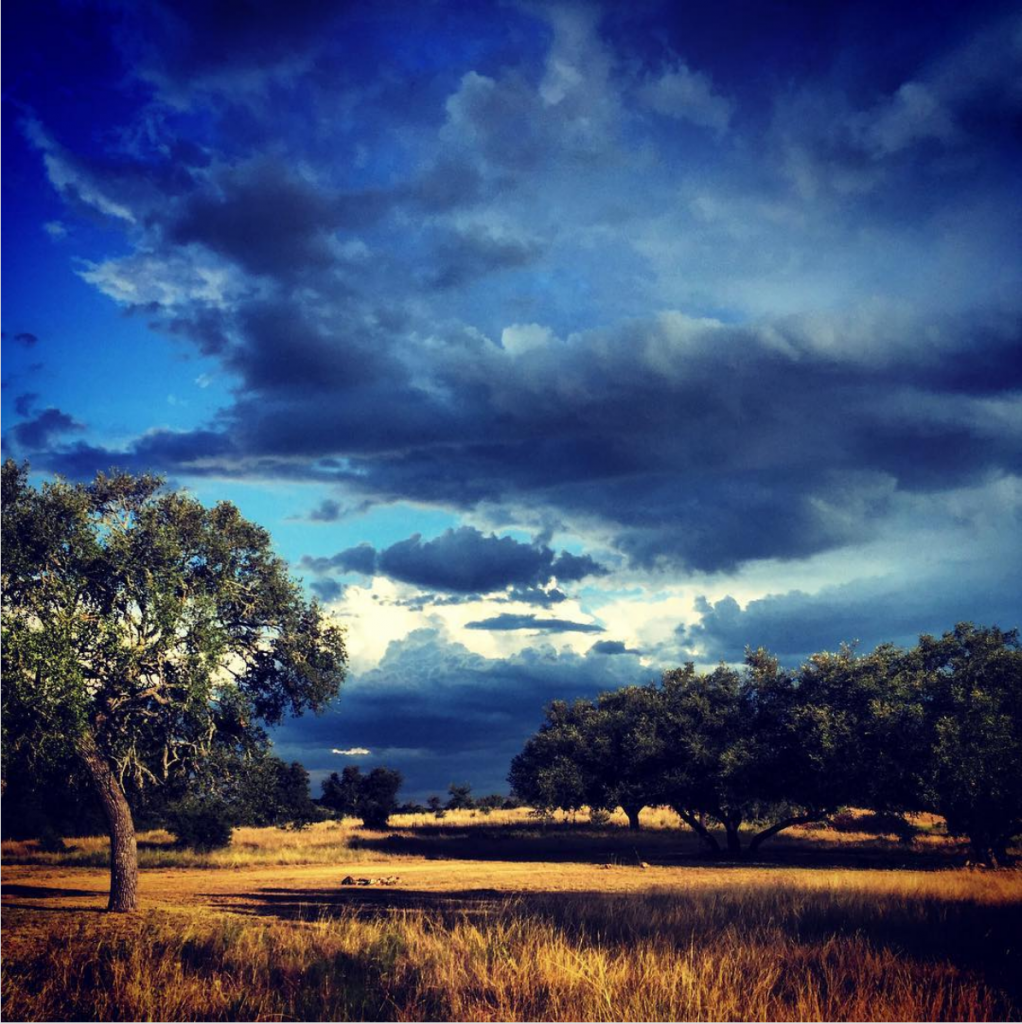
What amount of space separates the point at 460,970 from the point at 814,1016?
5.42 meters

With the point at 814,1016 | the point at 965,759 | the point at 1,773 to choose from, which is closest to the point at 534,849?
the point at 965,759

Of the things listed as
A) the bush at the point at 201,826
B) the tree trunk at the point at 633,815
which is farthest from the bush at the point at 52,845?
the tree trunk at the point at 633,815

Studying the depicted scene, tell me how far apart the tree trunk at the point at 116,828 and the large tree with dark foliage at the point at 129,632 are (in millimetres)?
39

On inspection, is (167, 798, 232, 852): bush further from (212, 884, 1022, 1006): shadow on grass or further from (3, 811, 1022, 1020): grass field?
(212, 884, 1022, 1006): shadow on grass

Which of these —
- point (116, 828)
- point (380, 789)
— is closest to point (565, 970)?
point (116, 828)

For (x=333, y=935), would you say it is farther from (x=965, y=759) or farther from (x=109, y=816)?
(x=965, y=759)

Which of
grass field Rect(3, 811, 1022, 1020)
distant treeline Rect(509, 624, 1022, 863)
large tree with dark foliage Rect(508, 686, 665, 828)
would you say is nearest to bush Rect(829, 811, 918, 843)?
distant treeline Rect(509, 624, 1022, 863)

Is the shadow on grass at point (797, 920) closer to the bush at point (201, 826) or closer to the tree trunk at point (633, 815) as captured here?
the bush at point (201, 826)

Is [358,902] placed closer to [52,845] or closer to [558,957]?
[558,957]

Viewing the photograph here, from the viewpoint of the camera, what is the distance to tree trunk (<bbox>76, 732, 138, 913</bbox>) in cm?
2575

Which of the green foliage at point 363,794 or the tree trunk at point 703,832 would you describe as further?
the green foliage at point 363,794

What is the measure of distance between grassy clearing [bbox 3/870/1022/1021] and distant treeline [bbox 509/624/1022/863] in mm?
26213

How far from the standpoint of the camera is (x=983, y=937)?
16.0 meters

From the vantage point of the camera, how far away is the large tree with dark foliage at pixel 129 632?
22969 millimetres
